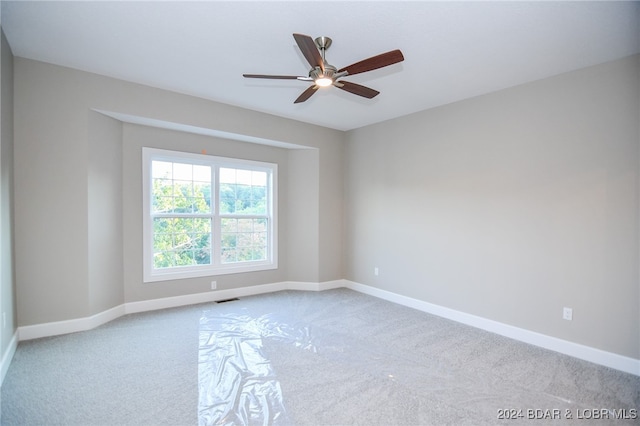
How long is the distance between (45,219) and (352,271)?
4213mm

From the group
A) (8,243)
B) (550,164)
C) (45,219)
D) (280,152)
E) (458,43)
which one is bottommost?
(8,243)

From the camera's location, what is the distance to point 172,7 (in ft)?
7.52

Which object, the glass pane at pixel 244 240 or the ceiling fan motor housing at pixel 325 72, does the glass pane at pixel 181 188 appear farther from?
the ceiling fan motor housing at pixel 325 72

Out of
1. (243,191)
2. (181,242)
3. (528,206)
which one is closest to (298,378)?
(181,242)

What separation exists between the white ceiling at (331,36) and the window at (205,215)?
1269mm

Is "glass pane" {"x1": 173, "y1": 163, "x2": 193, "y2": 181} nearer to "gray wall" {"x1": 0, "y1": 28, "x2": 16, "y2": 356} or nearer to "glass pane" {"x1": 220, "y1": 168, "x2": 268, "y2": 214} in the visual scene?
"glass pane" {"x1": 220, "y1": 168, "x2": 268, "y2": 214}

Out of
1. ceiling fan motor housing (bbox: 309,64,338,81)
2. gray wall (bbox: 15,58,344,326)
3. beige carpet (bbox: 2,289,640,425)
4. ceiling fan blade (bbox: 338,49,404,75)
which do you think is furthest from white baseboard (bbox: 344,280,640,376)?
ceiling fan motor housing (bbox: 309,64,338,81)

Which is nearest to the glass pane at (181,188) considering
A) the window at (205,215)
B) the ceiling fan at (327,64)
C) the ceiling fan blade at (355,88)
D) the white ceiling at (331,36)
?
the window at (205,215)

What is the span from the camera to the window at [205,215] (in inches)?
169

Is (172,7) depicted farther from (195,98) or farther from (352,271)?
(352,271)

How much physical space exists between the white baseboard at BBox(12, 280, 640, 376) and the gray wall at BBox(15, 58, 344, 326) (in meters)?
0.10

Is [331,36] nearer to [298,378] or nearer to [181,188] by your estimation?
[298,378]

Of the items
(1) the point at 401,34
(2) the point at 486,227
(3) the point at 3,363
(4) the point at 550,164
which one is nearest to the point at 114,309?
(3) the point at 3,363

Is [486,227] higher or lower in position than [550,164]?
lower
